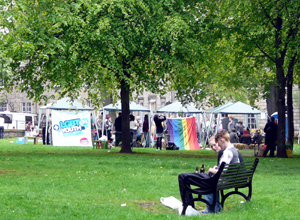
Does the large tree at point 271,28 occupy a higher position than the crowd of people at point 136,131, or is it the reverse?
the large tree at point 271,28

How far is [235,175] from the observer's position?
8266mm

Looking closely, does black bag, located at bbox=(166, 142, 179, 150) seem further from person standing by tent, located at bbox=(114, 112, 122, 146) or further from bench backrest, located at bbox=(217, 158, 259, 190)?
bench backrest, located at bbox=(217, 158, 259, 190)

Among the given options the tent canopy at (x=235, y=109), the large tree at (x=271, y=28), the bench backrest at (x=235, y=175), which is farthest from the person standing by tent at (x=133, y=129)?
the bench backrest at (x=235, y=175)

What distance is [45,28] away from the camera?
63.1ft

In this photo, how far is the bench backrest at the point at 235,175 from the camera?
7.92 m

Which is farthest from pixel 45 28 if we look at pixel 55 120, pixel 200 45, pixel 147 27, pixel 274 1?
pixel 55 120

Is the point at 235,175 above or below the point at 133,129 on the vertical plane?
below

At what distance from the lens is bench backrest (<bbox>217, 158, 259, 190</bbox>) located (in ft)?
26.0

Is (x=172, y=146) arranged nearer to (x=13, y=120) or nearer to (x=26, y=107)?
(x=13, y=120)

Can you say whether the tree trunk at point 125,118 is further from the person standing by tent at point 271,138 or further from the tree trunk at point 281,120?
the tree trunk at point 281,120

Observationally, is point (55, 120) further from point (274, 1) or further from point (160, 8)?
point (274, 1)

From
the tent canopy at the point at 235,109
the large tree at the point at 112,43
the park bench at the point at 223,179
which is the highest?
the large tree at the point at 112,43

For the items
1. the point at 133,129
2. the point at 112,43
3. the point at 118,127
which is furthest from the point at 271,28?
the point at 133,129

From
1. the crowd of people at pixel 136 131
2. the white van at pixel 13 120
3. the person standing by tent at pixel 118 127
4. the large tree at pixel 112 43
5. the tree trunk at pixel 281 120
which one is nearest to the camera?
the large tree at pixel 112 43
